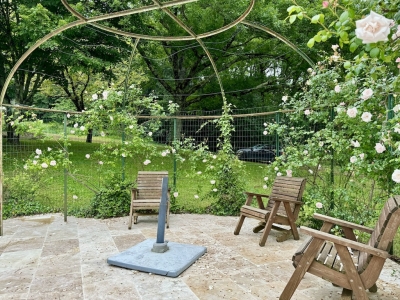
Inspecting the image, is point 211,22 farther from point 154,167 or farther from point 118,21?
point 154,167

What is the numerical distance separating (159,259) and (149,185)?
212 centimetres

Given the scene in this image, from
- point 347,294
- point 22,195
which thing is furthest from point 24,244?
point 347,294

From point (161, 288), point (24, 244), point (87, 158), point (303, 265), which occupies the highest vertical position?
point (87, 158)

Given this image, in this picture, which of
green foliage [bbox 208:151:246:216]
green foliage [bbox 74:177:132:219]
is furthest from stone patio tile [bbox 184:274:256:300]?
green foliage [bbox 74:177:132:219]

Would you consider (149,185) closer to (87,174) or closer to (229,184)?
(87,174)

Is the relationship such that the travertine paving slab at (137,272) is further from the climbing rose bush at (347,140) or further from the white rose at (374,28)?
the white rose at (374,28)

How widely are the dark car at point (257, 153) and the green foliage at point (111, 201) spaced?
7.51 feet

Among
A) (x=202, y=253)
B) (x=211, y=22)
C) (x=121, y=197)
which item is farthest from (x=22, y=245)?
(x=211, y=22)

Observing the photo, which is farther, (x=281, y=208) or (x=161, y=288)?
(x=281, y=208)

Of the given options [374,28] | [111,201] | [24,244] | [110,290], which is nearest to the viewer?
[374,28]

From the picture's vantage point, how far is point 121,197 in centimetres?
560

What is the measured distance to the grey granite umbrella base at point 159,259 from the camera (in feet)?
9.78

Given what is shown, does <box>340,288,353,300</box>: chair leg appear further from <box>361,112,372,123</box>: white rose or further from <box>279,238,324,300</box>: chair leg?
<box>361,112,372,123</box>: white rose

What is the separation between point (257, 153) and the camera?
6141 mm
